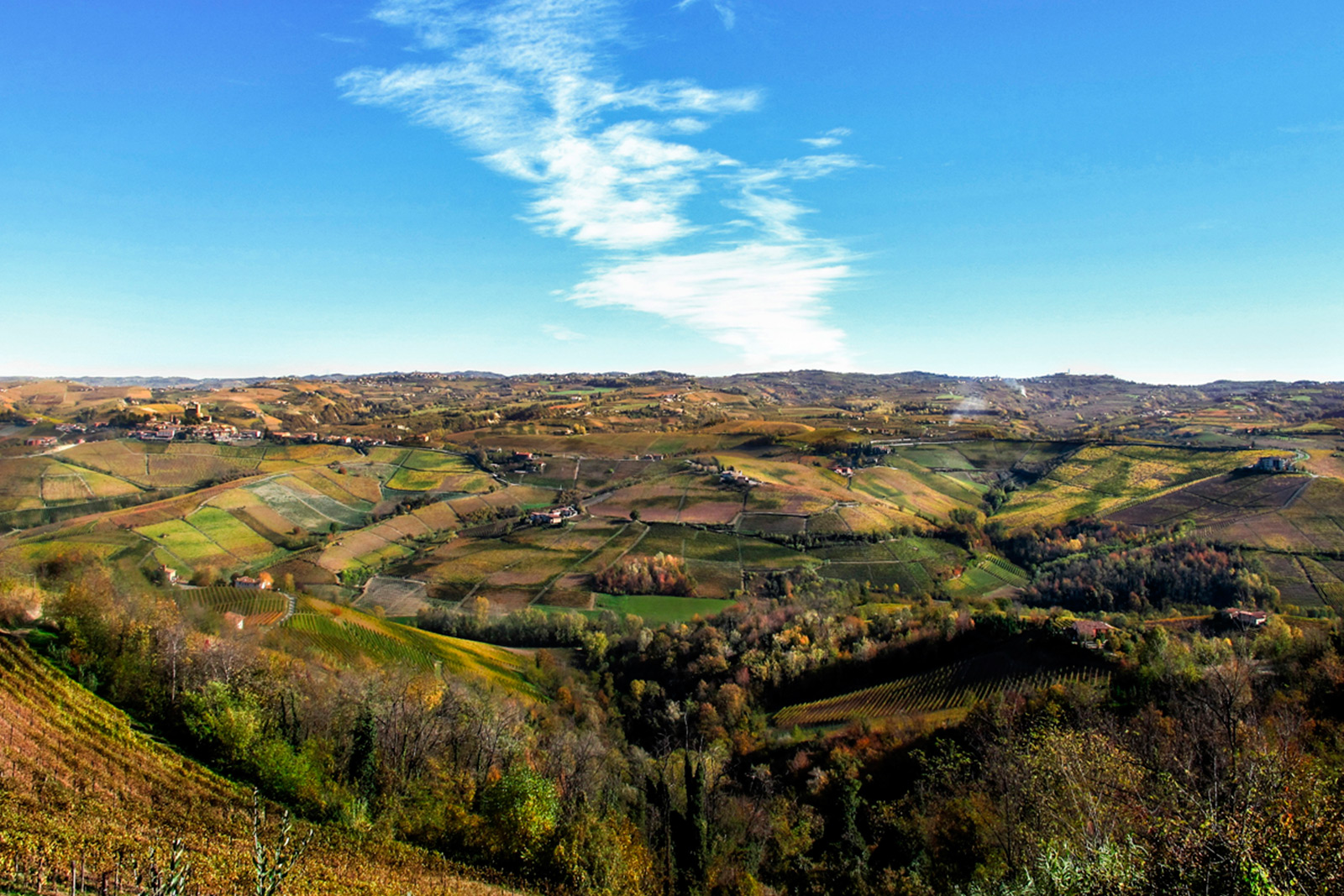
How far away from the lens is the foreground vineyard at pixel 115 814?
799 inches

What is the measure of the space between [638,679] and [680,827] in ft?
109

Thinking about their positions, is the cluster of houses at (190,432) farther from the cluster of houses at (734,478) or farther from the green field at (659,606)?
the green field at (659,606)

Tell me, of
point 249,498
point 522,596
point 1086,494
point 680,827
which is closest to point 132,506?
point 249,498

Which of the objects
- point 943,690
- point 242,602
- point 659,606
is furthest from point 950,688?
point 242,602

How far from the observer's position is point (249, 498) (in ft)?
372

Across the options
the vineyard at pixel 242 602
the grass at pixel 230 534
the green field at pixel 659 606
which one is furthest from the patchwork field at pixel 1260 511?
the grass at pixel 230 534

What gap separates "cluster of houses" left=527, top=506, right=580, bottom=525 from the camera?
378 ft

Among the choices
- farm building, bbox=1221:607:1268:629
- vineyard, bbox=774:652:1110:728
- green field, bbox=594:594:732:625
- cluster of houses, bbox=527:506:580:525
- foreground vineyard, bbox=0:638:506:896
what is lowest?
green field, bbox=594:594:732:625

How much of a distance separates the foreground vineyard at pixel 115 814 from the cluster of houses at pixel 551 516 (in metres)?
81.0

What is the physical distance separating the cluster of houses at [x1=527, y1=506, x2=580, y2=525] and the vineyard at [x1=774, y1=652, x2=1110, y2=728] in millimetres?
63874

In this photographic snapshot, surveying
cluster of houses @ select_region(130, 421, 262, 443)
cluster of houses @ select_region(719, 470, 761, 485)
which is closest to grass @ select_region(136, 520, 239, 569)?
cluster of houses @ select_region(130, 421, 262, 443)

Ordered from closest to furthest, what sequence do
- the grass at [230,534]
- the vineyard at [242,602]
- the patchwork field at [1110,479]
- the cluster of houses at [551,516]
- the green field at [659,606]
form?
the vineyard at [242,602] < the green field at [659,606] < the grass at [230,534] < the cluster of houses at [551,516] < the patchwork field at [1110,479]

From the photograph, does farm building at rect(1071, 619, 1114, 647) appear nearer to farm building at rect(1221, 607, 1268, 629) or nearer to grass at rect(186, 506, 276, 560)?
farm building at rect(1221, 607, 1268, 629)

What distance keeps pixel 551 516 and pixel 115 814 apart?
91.4 meters
